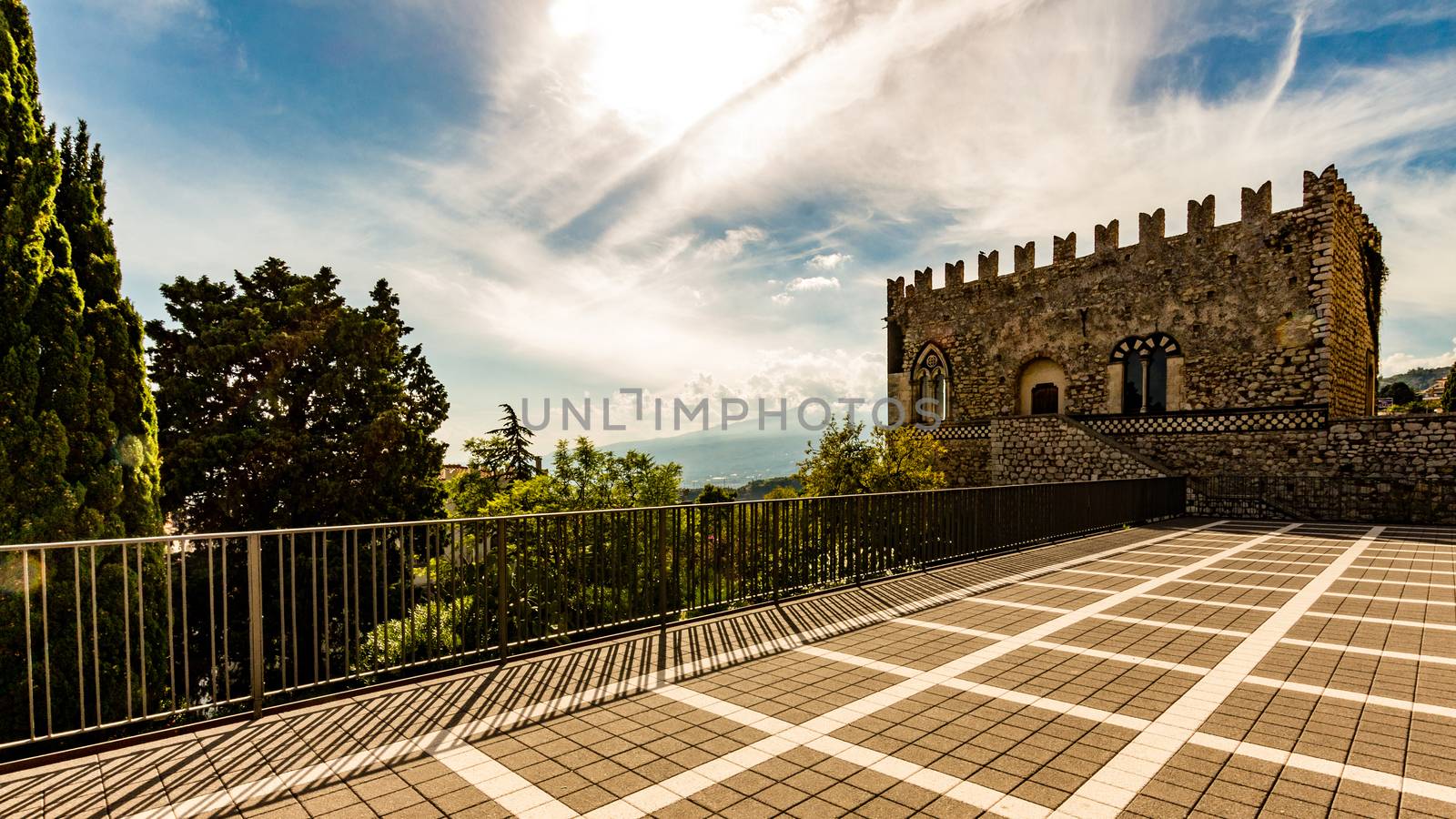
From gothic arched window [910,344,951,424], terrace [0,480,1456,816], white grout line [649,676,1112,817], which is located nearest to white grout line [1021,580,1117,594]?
terrace [0,480,1456,816]

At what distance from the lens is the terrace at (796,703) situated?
10.3 ft

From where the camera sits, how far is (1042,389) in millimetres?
27484

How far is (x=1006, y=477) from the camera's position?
2531 cm

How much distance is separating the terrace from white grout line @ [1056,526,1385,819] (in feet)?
0.08

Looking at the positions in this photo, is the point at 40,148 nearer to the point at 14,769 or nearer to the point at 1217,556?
the point at 14,769

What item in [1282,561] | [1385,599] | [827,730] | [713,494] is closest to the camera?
[827,730]

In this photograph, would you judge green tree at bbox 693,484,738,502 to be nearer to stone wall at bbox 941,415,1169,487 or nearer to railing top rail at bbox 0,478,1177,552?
stone wall at bbox 941,415,1169,487

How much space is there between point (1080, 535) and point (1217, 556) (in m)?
2.57

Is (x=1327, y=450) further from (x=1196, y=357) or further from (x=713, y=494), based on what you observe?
(x=713, y=494)

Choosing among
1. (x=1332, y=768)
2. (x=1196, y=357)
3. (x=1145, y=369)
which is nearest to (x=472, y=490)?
(x=1332, y=768)

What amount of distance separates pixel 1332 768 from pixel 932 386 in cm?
2848

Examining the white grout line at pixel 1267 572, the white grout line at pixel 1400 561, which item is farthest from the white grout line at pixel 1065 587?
the white grout line at pixel 1400 561

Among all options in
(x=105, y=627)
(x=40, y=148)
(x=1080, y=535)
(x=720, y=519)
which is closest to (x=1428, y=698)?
(x=720, y=519)

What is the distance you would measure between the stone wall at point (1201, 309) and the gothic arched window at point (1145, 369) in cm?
28
